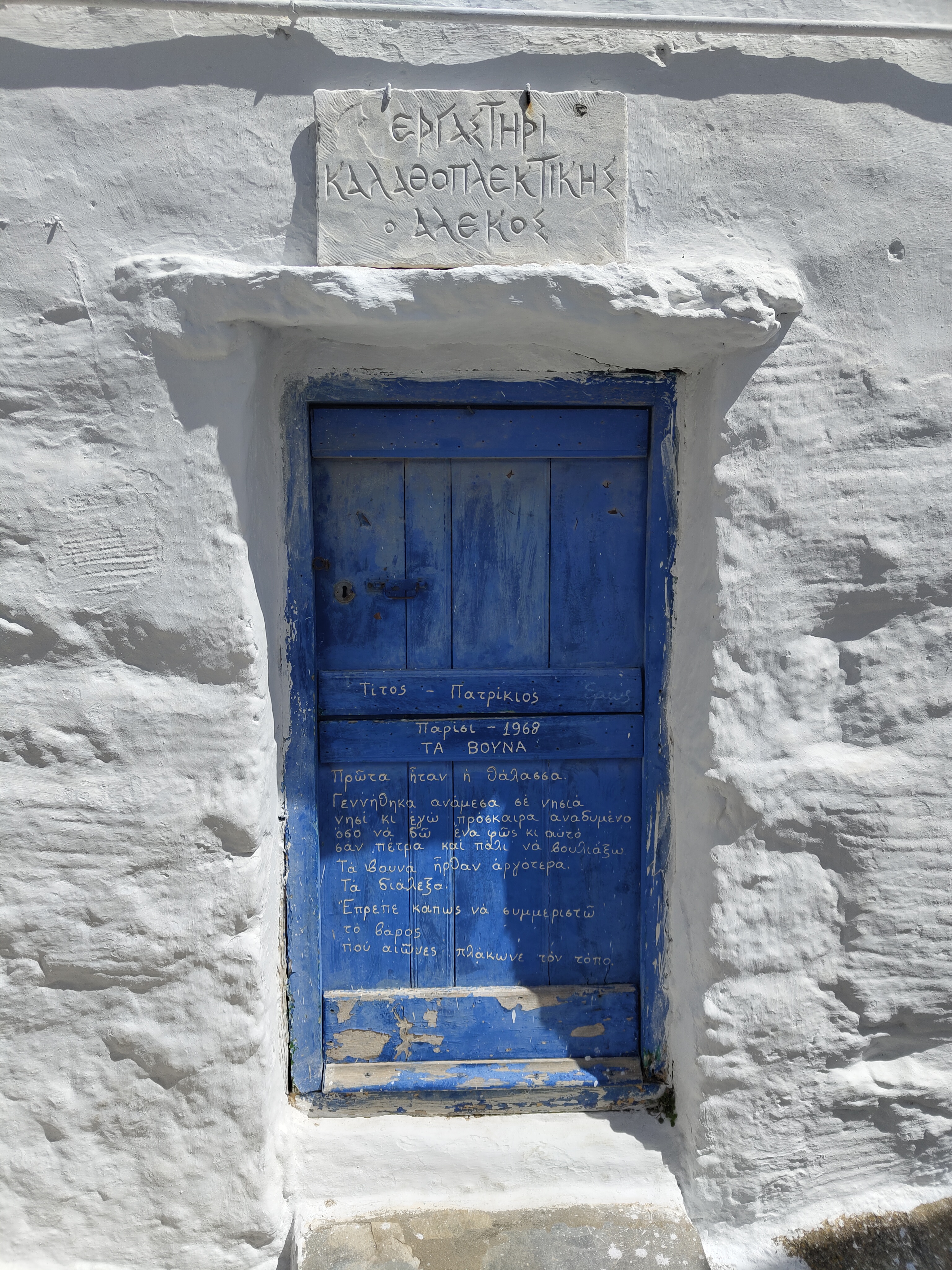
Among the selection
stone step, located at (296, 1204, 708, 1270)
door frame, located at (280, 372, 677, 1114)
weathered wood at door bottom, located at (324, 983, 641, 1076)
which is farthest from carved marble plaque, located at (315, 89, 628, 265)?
stone step, located at (296, 1204, 708, 1270)

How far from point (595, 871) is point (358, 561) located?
898 millimetres

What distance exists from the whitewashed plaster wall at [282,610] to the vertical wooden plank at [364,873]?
0.15 meters

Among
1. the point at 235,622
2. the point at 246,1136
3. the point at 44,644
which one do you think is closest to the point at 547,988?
the point at 246,1136

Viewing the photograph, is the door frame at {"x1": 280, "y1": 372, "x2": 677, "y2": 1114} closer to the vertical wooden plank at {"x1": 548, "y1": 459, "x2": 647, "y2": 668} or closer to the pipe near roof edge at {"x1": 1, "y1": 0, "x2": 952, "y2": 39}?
the vertical wooden plank at {"x1": 548, "y1": 459, "x2": 647, "y2": 668}

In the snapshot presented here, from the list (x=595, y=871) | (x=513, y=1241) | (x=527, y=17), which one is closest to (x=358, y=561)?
(x=595, y=871)

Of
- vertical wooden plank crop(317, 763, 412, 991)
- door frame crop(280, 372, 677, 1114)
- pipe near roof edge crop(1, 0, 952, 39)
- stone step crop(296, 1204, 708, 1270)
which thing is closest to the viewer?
pipe near roof edge crop(1, 0, 952, 39)

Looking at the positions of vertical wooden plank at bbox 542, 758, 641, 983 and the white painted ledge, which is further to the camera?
vertical wooden plank at bbox 542, 758, 641, 983

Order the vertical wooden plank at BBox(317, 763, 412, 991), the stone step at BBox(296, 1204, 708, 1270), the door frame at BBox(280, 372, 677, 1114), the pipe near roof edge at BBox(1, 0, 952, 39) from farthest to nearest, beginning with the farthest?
1. the vertical wooden plank at BBox(317, 763, 412, 991)
2. the door frame at BBox(280, 372, 677, 1114)
3. the stone step at BBox(296, 1204, 708, 1270)
4. the pipe near roof edge at BBox(1, 0, 952, 39)

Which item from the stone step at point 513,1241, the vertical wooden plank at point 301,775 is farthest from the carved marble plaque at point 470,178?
the stone step at point 513,1241

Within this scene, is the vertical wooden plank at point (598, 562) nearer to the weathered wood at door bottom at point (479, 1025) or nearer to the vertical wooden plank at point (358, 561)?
the vertical wooden plank at point (358, 561)

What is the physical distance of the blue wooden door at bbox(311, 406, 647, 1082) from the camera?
6.01 feet

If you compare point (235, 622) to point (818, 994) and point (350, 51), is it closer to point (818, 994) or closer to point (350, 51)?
point (350, 51)

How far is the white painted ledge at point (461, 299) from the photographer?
4.94 feet

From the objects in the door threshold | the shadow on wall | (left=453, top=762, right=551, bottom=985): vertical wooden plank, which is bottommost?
the door threshold
